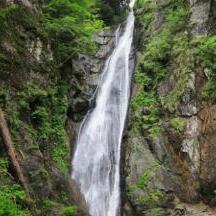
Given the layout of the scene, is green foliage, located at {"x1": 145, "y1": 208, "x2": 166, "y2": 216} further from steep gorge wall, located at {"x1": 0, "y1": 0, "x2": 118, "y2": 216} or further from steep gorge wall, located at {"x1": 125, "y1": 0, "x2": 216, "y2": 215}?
steep gorge wall, located at {"x1": 0, "y1": 0, "x2": 118, "y2": 216}

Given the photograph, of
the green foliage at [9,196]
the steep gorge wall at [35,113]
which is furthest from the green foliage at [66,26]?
the green foliage at [9,196]

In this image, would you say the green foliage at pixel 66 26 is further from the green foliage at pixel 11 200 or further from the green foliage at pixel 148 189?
the green foliage at pixel 11 200

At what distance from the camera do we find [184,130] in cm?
1605

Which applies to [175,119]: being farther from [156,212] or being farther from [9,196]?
[9,196]

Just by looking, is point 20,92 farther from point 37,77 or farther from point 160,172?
point 160,172

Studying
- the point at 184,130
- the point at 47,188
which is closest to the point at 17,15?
the point at 47,188

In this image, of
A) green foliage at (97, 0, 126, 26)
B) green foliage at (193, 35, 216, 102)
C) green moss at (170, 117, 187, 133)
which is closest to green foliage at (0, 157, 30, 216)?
green moss at (170, 117, 187, 133)

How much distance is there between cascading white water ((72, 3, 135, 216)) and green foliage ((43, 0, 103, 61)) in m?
3.34

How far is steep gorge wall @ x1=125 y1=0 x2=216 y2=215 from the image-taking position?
595 inches

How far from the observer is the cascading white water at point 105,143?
16.2 metres

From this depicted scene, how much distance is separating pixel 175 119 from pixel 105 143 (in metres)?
3.70

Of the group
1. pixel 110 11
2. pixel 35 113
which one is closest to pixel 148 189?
pixel 35 113

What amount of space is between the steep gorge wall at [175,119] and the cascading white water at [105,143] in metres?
0.90

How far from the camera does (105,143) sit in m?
18.4
